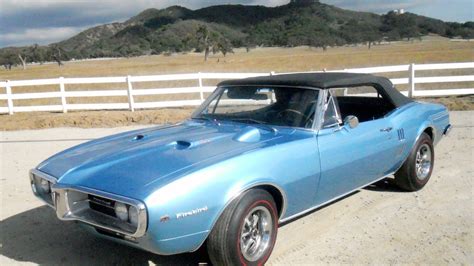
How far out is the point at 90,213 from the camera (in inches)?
124

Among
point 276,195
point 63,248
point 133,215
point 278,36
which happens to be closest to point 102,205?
point 133,215

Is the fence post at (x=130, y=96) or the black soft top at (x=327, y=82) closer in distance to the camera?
the black soft top at (x=327, y=82)

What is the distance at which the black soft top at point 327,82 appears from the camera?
427 centimetres

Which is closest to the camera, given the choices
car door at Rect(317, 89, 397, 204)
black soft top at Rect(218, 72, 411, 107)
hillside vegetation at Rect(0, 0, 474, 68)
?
car door at Rect(317, 89, 397, 204)

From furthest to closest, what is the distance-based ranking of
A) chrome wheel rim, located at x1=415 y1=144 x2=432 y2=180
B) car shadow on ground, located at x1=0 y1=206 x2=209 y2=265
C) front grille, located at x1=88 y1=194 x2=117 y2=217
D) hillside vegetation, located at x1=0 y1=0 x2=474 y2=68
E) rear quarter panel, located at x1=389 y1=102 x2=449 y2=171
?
hillside vegetation, located at x1=0 y1=0 x2=474 y2=68
chrome wheel rim, located at x1=415 y1=144 x2=432 y2=180
rear quarter panel, located at x1=389 y1=102 x2=449 y2=171
car shadow on ground, located at x1=0 y1=206 x2=209 y2=265
front grille, located at x1=88 y1=194 x2=117 y2=217

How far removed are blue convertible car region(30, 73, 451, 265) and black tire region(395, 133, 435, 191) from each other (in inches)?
0.5

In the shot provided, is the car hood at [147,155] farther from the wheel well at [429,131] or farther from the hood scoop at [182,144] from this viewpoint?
the wheel well at [429,131]

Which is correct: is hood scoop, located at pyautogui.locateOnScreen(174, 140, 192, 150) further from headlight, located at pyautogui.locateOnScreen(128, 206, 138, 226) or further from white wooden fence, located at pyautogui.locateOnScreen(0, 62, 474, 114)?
white wooden fence, located at pyautogui.locateOnScreen(0, 62, 474, 114)

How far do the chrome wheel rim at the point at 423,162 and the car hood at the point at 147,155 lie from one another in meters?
2.37

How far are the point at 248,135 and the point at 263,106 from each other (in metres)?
0.81

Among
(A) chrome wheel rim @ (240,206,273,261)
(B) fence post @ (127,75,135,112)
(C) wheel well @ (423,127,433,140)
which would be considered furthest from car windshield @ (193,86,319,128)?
(B) fence post @ (127,75,135,112)

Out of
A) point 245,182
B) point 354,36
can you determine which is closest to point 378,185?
point 245,182

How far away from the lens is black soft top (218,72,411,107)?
4266 millimetres

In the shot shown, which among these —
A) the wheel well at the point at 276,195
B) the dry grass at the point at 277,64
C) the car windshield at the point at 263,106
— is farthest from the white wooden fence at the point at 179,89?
the dry grass at the point at 277,64
